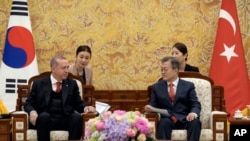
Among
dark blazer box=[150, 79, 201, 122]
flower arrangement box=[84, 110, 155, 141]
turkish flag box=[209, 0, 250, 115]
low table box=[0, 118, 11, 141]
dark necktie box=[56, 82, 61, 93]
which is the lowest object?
low table box=[0, 118, 11, 141]

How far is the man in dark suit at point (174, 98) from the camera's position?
23.7 feet

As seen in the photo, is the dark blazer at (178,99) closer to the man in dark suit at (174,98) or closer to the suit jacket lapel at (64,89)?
the man in dark suit at (174,98)

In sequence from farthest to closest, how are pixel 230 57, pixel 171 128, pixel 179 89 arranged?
pixel 230 57 < pixel 179 89 < pixel 171 128

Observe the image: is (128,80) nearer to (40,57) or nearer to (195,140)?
(40,57)

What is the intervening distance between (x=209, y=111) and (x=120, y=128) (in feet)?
8.66

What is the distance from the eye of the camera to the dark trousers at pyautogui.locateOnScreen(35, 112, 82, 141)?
6.97 meters

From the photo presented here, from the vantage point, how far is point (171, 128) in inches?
282

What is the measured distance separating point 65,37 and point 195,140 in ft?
9.42

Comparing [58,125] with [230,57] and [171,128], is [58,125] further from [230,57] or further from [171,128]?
[230,57]

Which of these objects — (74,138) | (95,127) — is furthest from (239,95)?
(95,127)

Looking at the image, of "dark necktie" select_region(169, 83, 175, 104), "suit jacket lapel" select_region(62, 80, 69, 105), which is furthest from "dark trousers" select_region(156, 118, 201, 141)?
"suit jacket lapel" select_region(62, 80, 69, 105)

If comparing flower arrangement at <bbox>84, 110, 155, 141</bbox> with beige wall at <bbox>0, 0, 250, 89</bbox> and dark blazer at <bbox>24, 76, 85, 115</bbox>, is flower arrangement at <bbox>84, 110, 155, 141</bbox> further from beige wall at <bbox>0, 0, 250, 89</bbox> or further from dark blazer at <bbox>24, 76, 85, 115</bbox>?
beige wall at <bbox>0, 0, 250, 89</bbox>

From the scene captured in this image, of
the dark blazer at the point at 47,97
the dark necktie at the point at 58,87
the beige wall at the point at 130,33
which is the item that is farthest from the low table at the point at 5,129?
the beige wall at the point at 130,33

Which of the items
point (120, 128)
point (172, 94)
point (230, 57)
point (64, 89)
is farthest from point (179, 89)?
point (120, 128)
